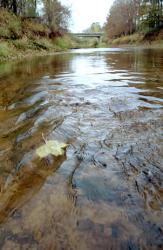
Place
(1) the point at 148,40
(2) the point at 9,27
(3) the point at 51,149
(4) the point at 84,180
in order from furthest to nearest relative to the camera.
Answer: (1) the point at 148,40
(2) the point at 9,27
(3) the point at 51,149
(4) the point at 84,180

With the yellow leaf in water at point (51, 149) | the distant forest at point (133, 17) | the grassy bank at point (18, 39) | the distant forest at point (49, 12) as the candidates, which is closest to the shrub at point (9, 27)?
the grassy bank at point (18, 39)

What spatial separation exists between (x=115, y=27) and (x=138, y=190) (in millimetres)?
44961

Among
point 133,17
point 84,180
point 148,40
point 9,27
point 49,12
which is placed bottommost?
point 84,180

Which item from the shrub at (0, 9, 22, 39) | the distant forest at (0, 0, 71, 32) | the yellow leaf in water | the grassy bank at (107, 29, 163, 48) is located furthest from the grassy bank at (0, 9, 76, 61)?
the grassy bank at (107, 29, 163, 48)

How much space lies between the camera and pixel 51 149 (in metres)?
1.68

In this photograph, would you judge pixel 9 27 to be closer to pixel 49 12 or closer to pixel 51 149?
pixel 49 12

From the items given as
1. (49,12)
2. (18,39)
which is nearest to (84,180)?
(18,39)

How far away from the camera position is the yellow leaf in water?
162 centimetres

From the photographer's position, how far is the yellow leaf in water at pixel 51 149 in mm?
1618

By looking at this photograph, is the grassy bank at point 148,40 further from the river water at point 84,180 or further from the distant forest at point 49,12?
the river water at point 84,180

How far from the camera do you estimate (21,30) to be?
15.5 meters

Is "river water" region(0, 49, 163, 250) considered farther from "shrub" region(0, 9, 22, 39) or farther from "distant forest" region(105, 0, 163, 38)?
"distant forest" region(105, 0, 163, 38)

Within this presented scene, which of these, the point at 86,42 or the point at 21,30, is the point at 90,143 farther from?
the point at 86,42

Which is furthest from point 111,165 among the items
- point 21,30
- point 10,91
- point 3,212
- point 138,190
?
point 21,30
